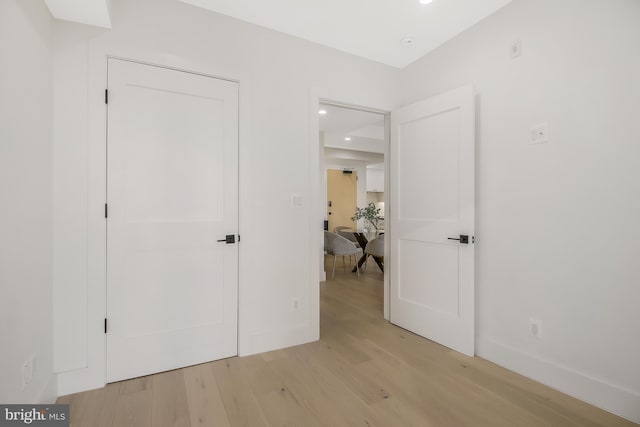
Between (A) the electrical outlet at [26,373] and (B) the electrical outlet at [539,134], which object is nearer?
(A) the electrical outlet at [26,373]

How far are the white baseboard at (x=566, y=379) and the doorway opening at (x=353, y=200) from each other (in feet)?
3.81

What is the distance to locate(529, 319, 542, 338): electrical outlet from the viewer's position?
209cm

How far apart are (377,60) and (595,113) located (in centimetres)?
190

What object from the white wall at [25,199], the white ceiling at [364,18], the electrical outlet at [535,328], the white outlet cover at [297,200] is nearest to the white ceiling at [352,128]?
the white ceiling at [364,18]

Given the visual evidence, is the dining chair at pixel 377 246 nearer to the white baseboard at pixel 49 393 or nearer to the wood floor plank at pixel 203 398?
the wood floor plank at pixel 203 398

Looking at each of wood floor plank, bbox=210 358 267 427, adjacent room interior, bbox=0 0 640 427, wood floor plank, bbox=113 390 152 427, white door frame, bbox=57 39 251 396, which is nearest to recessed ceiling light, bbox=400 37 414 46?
adjacent room interior, bbox=0 0 640 427

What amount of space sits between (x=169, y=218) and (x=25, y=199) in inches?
31.3

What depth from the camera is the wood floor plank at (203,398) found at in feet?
5.44

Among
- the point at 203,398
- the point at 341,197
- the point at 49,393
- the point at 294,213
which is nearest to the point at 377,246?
the point at 294,213

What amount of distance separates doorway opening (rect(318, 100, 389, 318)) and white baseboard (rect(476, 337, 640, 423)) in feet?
3.81

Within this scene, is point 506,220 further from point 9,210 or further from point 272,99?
point 9,210

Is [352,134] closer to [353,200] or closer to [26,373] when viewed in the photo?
[353,200]

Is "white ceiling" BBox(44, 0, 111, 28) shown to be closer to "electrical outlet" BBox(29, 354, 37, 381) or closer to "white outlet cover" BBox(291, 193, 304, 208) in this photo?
"white outlet cover" BBox(291, 193, 304, 208)

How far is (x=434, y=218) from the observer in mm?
2727
